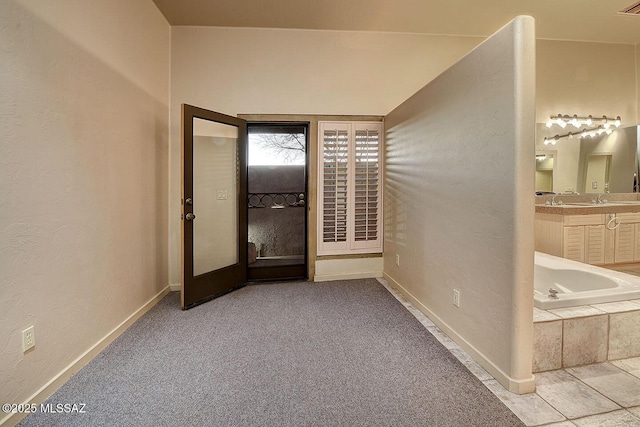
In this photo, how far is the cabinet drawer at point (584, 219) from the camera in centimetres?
345

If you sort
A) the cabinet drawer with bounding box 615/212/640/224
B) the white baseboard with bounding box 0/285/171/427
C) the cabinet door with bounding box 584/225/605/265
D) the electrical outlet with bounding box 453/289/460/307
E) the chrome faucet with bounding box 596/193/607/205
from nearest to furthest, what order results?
the white baseboard with bounding box 0/285/171/427 → the electrical outlet with bounding box 453/289/460/307 → the cabinet door with bounding box 584/225/605/265 → the cabinet drawer with bounding box 615/212/640/224 → the chrome faucet with bounding box 596/193/607/205

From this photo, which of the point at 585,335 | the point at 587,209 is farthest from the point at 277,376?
the point at 587,209

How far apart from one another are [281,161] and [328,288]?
2.30 m

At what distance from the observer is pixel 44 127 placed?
61.4 inches

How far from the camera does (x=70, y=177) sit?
5.75 feet

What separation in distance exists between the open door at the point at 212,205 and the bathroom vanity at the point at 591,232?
3797 mm

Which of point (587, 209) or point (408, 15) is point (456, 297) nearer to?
point (587, 209)

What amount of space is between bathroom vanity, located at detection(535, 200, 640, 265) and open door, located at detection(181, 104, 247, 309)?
3.80 meters

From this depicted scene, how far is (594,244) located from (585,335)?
2537 millimetres

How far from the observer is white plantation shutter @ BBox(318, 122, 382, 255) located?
3498 mm

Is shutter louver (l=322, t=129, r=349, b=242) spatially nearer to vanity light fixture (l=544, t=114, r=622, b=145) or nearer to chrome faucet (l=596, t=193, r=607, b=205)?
vanity light fixture (l=544, t=114, r=622, b=145)

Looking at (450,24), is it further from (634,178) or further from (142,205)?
(142,205)

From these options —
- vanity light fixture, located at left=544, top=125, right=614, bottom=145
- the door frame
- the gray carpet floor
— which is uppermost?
vanity light fixture, located at left=544, top=125, right=614, bottom=145

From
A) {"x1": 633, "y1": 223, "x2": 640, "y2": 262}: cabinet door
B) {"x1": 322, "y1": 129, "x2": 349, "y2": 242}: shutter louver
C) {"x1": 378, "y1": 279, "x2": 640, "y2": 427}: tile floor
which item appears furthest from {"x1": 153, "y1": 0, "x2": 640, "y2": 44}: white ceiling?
{"x1": 378, "y1": 279, "x2": 640, "y2": 427}: tile floor
